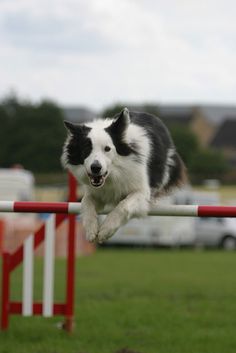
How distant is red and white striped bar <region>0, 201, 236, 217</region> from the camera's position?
544 centimetres

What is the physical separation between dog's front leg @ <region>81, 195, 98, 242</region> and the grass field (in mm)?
1646

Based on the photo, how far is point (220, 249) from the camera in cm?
2709

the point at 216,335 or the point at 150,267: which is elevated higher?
the point at 216,335

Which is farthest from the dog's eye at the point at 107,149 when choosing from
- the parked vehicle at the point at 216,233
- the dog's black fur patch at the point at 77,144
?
the parked vehicle at the point at 216,233

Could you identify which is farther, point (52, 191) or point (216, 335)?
point (52, 191)

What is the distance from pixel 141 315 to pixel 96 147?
178 inches

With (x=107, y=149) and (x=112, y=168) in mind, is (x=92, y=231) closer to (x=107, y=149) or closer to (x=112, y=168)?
(x=112, y=168)

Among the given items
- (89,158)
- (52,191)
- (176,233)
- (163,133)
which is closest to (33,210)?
(89,158)

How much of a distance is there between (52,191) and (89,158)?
30.7 m

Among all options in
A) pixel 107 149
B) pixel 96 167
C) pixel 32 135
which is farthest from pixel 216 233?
pixel 32 135

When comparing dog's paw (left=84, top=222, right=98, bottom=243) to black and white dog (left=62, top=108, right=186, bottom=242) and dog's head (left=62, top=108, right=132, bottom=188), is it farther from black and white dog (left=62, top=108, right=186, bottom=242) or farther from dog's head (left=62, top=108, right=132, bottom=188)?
dog's head (left=62, top=108, right=132, bottom=188)

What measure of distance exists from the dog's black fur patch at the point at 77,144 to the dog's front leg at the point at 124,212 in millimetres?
422

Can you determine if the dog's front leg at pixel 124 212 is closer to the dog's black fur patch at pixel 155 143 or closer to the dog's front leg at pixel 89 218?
the dog's front leg at pixel 89 218

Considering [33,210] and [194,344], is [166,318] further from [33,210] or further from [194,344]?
[33,210]
